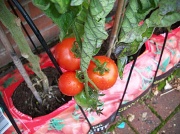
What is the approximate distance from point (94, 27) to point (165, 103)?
106 cm

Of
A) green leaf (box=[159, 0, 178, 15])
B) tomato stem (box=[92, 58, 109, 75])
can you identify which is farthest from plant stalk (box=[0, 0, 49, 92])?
green leaf (box=[159, 0, 178, 15])

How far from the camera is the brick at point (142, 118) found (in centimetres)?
137

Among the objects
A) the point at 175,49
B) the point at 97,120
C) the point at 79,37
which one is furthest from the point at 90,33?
the point at 175,49

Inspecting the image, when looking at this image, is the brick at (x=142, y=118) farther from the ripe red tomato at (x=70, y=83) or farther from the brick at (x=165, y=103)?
the ripe red tomato at (x=70, y=83)

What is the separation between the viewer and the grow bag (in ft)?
3.51

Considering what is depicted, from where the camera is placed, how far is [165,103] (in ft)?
4.81

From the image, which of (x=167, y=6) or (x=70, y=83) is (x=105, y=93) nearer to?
(x=70, y=83)

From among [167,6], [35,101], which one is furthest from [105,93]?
[167,6]

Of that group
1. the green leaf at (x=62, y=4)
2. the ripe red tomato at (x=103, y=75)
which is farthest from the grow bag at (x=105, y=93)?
the green leaf at (x=62, y=4)

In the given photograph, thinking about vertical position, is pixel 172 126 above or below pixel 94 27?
below

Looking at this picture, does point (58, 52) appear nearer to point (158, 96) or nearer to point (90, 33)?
point (90, 33)

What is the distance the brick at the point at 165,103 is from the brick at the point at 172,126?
0.04m

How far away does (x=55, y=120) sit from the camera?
1.08 meters

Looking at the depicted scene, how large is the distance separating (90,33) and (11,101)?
2.22 feet
